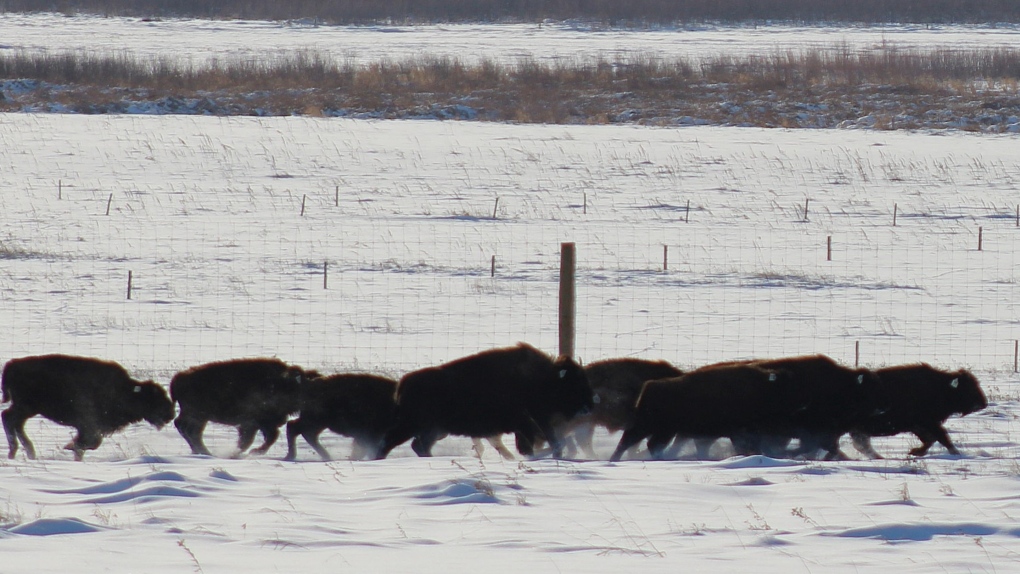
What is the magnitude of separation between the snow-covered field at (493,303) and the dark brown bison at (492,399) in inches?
11.2

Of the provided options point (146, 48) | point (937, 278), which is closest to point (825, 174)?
point (937, 278)

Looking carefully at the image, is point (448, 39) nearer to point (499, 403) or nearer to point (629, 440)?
point (499, 403)

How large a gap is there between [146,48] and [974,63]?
3914 centimetres

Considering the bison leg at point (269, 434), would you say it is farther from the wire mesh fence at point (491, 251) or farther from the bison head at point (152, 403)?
the wire mesh fence at point (491, 251)

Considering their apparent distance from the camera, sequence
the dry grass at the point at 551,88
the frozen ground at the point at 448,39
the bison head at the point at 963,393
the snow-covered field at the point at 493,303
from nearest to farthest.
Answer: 1. the snow-covered field at the point at 493,303
2. the bison head at the point at 963,393
3. the dry grass at the point at 551,88
4. the frozen ground at the point at 448,39

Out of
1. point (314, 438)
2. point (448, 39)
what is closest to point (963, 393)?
point (314, 438)

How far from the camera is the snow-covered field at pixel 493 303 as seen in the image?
4.84 meters

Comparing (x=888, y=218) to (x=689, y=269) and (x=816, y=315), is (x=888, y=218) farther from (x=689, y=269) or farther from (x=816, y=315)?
(x=816, y=315)

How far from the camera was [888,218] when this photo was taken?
1950 cm

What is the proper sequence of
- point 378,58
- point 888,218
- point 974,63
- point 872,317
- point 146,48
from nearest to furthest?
point 872,317
point 888,218
point 974,63
point 378,58
point 146,48

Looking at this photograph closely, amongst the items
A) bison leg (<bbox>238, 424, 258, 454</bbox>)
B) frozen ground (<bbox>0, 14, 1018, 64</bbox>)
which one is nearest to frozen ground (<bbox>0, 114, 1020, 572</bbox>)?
bison leg (<bbox>238, 424, 258, 454</bbox>)

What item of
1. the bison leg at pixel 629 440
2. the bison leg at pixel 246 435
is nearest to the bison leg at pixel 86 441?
the bison leg at pixel 246 435

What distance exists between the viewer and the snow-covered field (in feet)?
15.9

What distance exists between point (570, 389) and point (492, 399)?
51cm
